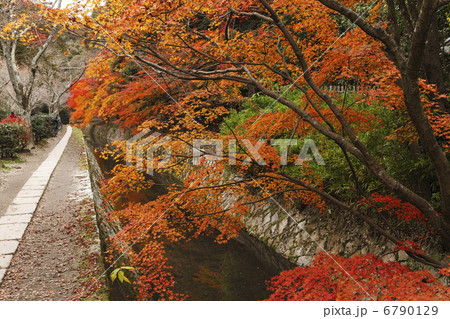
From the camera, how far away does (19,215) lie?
7059mm

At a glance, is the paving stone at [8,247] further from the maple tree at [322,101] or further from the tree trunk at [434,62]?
the tree trunk at [434,62]

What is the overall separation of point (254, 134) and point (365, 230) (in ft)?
8.98

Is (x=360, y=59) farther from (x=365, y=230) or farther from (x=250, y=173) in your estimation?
(x=250, y=173)

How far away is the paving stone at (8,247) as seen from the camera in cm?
539

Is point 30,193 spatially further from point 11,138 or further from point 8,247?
point 11,138

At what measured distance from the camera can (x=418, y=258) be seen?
13.0 ft

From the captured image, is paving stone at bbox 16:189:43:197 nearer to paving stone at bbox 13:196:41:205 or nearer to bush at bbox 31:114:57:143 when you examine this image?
paving stone at bbox 13:196:41:205

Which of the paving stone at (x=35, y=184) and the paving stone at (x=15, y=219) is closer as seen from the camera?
the paving stone at (x=15, y=219)

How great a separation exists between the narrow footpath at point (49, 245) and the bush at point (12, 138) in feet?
14.4

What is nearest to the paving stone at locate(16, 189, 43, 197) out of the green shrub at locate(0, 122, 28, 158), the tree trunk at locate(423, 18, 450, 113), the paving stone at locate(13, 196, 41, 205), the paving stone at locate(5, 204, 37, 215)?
the paving stone at locate(13, 196, 41, 205)

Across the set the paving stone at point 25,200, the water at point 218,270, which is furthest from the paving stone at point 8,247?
the water at point 218,270

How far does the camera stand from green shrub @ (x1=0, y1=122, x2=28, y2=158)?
41.9ft

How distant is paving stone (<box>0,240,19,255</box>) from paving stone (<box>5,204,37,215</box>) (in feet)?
5.22

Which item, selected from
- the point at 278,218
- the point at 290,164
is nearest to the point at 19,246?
the point at 278,218
